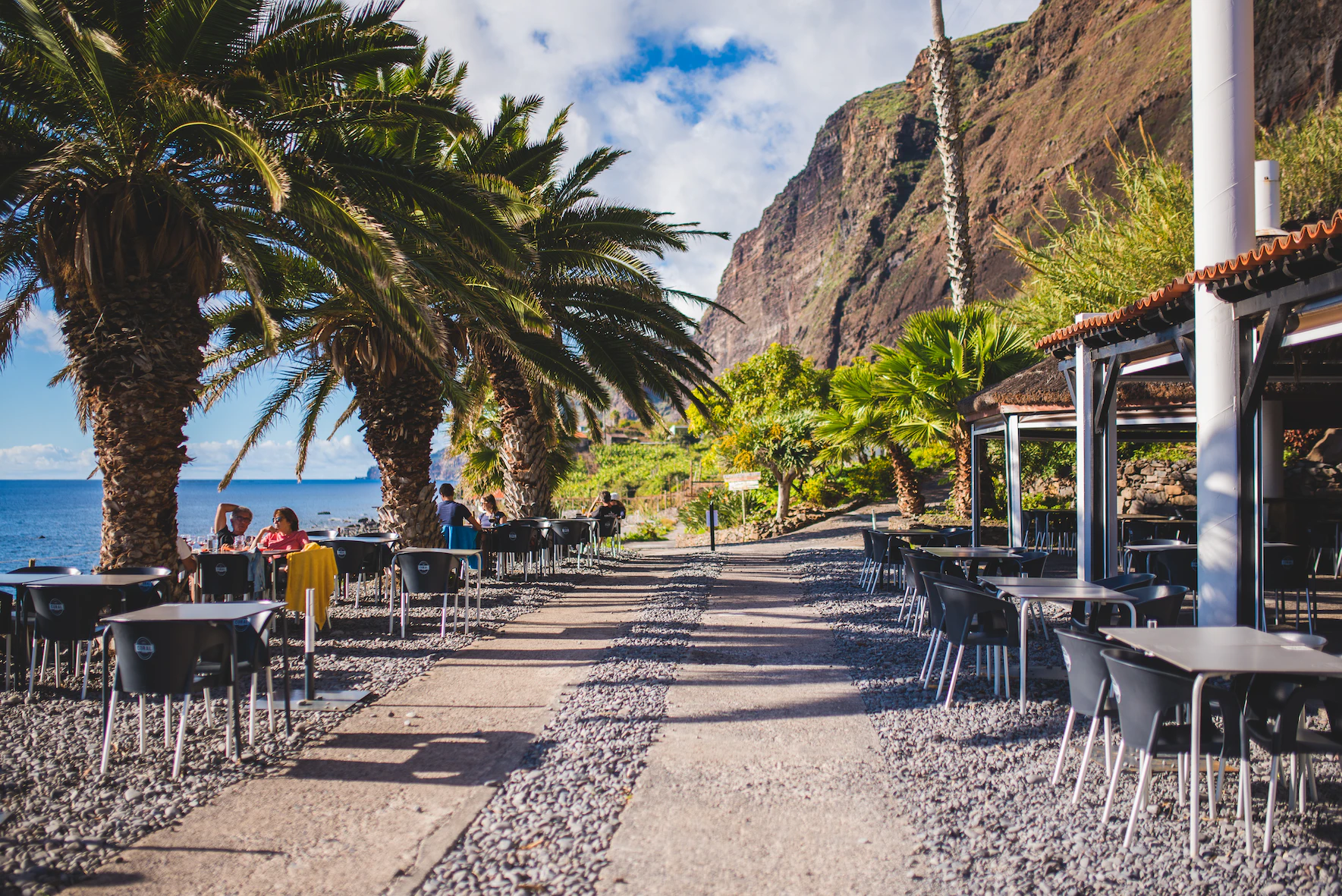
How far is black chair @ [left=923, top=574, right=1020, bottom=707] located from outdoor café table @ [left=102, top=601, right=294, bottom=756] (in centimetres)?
406

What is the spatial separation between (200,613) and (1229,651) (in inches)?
201

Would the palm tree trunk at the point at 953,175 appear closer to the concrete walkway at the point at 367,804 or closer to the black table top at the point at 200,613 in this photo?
the concrete walkway at the point at 367,804

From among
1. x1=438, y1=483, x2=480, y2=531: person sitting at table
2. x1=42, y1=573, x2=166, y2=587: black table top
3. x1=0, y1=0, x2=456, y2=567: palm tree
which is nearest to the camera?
x1=42, y1=573, x2=166, y2=587: black table top

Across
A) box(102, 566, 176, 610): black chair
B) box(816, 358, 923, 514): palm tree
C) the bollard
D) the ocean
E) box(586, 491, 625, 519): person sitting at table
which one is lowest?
the ocean

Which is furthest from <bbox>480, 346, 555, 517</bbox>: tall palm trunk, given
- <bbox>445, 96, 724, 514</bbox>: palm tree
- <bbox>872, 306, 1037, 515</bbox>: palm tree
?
<bbox>872, 306, 1037, 515</bbox>: palm tree

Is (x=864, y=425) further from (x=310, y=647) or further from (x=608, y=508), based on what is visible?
(x=310, y=647)

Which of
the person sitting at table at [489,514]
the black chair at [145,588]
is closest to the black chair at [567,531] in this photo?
the person sitting at table at [489,514]

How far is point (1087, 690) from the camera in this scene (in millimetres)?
3729

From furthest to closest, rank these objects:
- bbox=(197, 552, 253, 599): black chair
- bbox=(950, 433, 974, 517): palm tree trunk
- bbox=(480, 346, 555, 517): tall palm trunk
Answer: bbox=(950, 433, 974, 517): palm tree trunk, bbox=(480, 346, 555, 517): tall palm trunk, bbox=(197, 552, 253, 599): black chair

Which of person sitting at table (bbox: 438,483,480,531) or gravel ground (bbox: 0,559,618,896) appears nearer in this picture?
gravel ground (bbox: 0,559,618,896)

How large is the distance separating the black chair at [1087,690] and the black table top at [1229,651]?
0.76 ft

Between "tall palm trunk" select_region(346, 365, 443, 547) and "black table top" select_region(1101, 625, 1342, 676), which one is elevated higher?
"tall palm trunk" select_region(346, 365, 443, 547)

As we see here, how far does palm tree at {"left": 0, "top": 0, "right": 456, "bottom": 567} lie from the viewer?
6.05 m

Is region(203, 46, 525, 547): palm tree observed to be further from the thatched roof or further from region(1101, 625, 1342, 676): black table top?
the thatched roof
